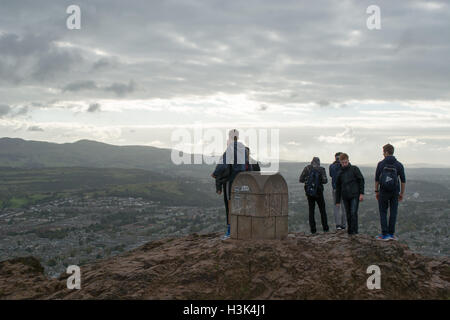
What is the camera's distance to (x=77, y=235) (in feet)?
329

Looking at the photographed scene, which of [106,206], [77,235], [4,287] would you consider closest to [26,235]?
[77,235]

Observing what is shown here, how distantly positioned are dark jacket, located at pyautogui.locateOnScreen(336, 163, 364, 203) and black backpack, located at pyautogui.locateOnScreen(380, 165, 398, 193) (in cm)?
73

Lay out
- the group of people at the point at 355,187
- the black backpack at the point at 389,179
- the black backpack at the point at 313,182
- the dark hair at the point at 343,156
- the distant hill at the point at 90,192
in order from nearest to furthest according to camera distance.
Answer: the black backpack at the point at 389,179 → the group of people at the point at 355,187 → the dark hair at the point at 343,156 → the black backpack at the point at 313,182 → the distant hill at the point at 90,192

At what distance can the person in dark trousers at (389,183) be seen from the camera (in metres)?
14.0

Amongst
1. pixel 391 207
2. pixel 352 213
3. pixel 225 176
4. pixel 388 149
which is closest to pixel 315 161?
pixel 352 213

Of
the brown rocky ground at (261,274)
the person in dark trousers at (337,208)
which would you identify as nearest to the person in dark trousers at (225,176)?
the brown rocky ground at (261,274)

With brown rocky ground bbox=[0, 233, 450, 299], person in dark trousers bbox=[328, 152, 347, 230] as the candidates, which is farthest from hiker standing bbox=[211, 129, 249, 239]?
person in dark trousers bbox=[328, 152, 347, 230]

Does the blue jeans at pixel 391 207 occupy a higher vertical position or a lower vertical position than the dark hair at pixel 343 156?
lower

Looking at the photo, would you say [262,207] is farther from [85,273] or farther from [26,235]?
[26,235]

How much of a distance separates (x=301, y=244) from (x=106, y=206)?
461 ft

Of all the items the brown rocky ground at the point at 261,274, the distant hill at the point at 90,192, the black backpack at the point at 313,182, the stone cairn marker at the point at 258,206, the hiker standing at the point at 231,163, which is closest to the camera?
the brown rocky ground at the point at 261,274

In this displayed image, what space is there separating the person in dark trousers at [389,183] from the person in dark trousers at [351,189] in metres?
0.60

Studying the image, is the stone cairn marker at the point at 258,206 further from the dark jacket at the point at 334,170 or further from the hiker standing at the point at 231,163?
the dark jacket at the point at 334,170

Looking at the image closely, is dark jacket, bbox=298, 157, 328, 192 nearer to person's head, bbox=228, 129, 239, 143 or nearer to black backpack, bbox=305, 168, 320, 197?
black backpack, bbox=305, 168, 320, 197
